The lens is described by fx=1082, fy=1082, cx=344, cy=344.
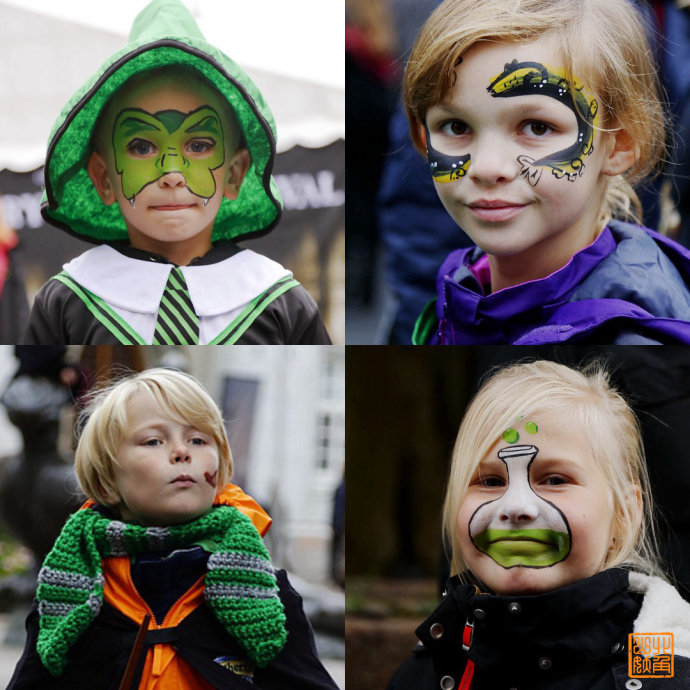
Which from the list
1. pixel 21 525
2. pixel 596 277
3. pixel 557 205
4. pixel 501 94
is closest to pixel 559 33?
pixel 501 94

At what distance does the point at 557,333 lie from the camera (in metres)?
2.49

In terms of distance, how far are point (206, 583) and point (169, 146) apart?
108 centimetres

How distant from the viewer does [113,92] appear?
2682mm

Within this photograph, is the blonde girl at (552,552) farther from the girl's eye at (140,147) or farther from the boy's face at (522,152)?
the girl's eye at (140,147)

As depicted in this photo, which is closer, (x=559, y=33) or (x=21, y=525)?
(x=559, y=33)

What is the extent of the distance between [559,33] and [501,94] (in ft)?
0.61

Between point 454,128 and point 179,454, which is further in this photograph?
point 179,454

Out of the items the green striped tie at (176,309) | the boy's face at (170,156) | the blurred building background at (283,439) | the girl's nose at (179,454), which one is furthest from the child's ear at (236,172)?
the girl's nose at (179,454)

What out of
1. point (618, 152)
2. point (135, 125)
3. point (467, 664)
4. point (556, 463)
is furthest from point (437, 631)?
point (135, 125)

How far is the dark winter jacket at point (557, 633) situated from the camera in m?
2.35

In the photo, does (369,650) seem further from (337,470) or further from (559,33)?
(559,33)

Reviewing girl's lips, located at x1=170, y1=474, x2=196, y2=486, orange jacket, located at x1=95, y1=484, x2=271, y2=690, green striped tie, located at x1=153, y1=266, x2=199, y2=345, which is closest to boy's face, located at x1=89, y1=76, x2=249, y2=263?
green striped tie, located at x1=153, y1=266, x2=199, y2=345

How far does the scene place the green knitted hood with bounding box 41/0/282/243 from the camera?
2654 mm

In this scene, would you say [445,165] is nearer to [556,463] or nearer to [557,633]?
[556,463]
